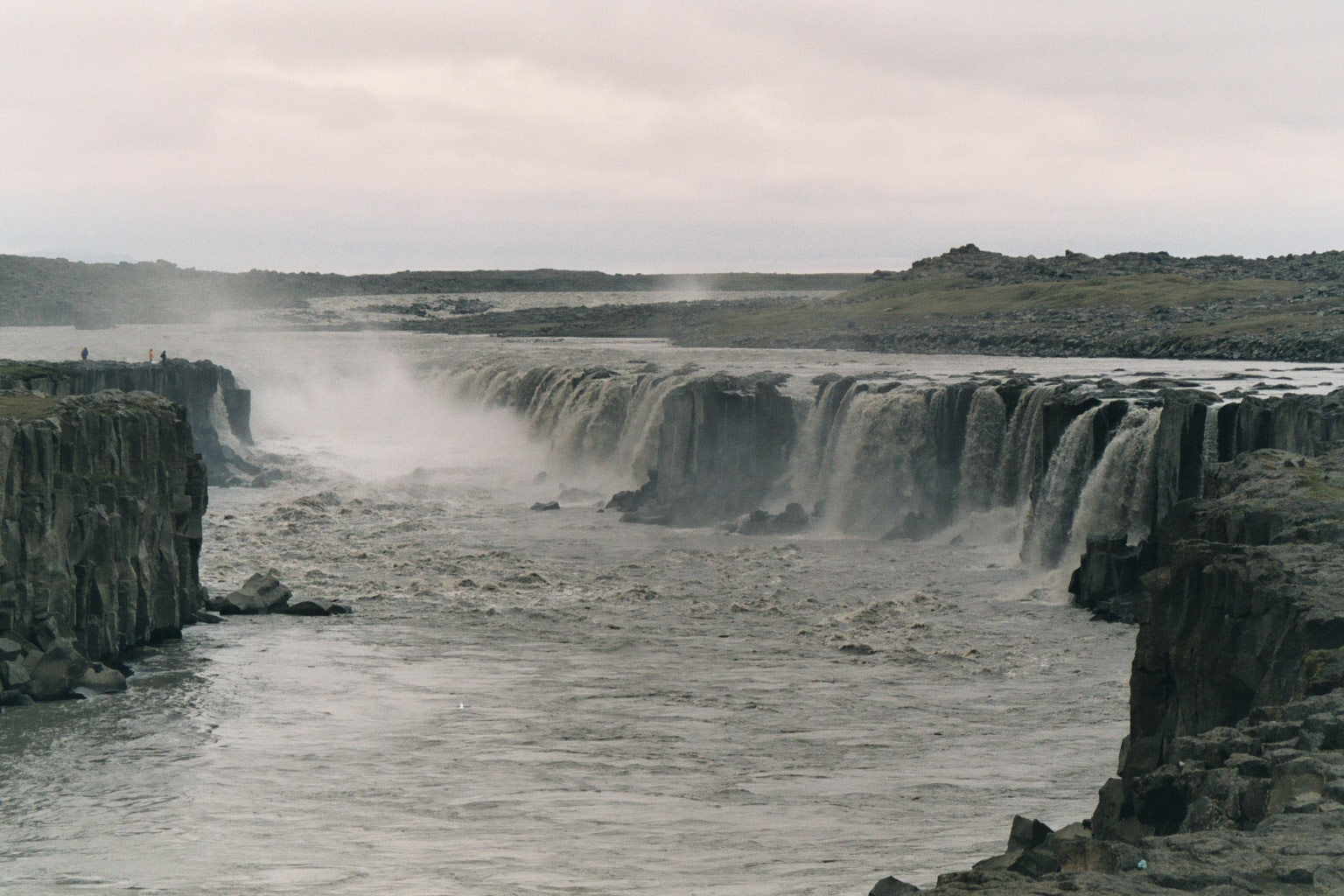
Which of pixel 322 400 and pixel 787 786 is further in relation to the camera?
pixel 322 400

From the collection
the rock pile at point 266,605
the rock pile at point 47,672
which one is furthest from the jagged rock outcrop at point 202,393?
the rock pile at point 47,672

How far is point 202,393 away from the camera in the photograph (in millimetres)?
56438

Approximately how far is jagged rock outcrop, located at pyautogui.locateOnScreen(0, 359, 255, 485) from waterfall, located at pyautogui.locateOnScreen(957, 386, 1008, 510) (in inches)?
944

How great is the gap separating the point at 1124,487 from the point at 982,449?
8078 millimetres

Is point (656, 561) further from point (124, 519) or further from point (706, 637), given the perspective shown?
point (124, 519)

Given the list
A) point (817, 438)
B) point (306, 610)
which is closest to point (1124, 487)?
point (817, 438)

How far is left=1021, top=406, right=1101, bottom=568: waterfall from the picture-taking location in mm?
35469

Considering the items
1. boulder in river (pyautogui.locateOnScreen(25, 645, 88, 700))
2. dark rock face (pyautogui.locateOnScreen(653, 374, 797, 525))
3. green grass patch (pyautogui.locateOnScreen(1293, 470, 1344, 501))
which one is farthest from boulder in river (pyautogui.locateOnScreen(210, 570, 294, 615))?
green grass patch (pyautogui.locateOnScreen(1293, 470, 1344, 501))

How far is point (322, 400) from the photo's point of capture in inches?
3115

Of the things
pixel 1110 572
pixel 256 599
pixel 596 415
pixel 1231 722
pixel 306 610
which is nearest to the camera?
pixel 1231 722

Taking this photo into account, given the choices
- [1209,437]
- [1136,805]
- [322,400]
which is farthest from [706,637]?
[322,400]

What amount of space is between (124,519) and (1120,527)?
20474 millimetres

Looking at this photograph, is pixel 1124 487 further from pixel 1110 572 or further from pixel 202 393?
pixel 202 393

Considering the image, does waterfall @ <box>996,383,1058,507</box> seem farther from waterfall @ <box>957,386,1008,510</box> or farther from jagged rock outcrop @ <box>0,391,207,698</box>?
jagged rock outcrop @ <box>0,391,207,698</box>
